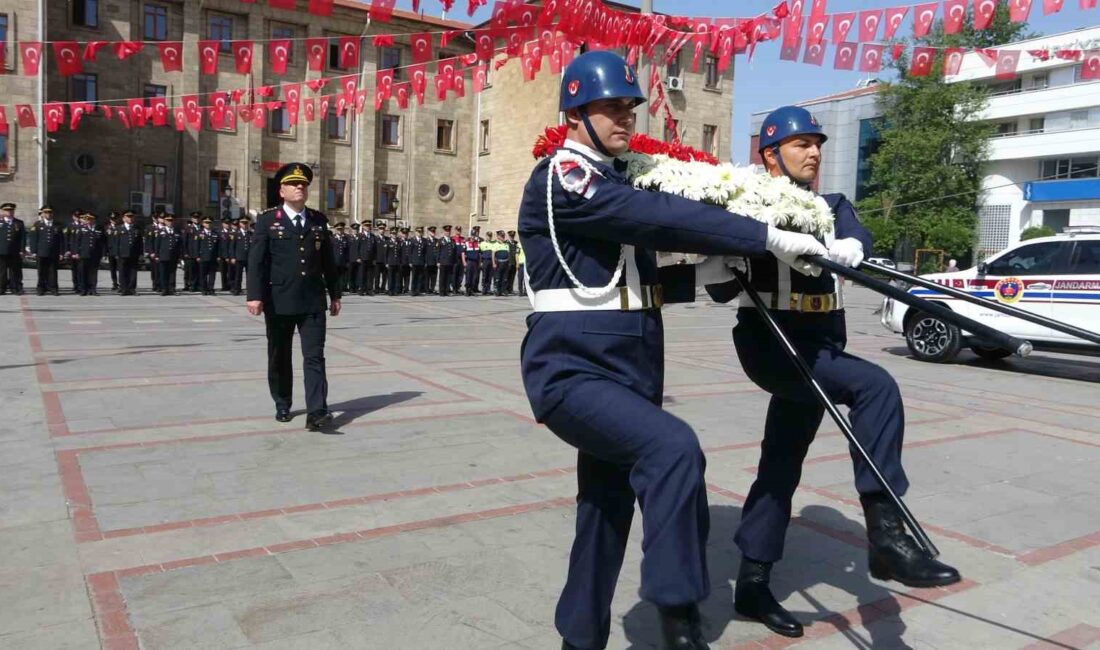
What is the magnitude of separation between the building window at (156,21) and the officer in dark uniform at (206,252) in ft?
56.7

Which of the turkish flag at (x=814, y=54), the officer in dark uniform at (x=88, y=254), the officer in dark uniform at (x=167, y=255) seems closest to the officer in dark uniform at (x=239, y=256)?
the officer in dark uniform at (x=167, y=255)

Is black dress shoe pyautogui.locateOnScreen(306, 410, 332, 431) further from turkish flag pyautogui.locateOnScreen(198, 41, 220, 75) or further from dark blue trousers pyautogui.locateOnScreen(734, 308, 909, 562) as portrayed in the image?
turkish flag pyautogui.locateOnScreen(198, 41, 220, 75)

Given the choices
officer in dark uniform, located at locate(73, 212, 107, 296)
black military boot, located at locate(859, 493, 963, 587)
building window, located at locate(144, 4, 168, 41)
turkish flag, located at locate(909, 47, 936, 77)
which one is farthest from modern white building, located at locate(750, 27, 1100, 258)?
black military boot, located at locate(859, 493, 963, 587)

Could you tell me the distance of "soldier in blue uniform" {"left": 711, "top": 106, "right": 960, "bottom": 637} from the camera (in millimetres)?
3150

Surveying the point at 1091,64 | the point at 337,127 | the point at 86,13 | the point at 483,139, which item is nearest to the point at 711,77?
the point at 483,139

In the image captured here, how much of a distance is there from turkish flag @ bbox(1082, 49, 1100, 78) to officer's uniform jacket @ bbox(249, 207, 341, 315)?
442 inches

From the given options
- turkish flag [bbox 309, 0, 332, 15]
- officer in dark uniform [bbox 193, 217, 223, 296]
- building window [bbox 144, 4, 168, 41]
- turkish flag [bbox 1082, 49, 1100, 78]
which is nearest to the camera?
turkish flag [bbox 309, 0, 332, 15]

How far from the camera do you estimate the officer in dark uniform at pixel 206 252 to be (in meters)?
21.6

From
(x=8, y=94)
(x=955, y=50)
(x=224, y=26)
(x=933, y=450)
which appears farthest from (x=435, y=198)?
(x=933, y=450)

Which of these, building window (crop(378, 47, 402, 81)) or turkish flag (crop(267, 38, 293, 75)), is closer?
turkish flag (crop(267, 38, 293, 75))

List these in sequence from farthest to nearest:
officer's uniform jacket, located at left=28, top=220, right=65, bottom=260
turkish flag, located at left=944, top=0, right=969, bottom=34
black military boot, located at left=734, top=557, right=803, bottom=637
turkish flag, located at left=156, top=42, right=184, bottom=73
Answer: officer's uniform jacket, located at left=28, top=220, right=65, bottom=260
turkish flag, located at left=156, top=42, right=184, bottom=73
turkish flag, located at left=944, top=0, right=969, bottom=34
black military boot, located at left=734, top=557, right=803, bottom=637

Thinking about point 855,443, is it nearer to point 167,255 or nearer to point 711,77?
point 167,255

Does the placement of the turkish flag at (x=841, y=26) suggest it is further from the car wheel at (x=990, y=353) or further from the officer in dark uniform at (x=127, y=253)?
the officer in dark uniform at (x=127, y=253)

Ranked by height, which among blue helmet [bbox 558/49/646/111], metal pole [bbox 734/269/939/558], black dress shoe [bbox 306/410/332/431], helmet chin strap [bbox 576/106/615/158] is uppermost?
blue helmet [bbox 558/49/646/111]
